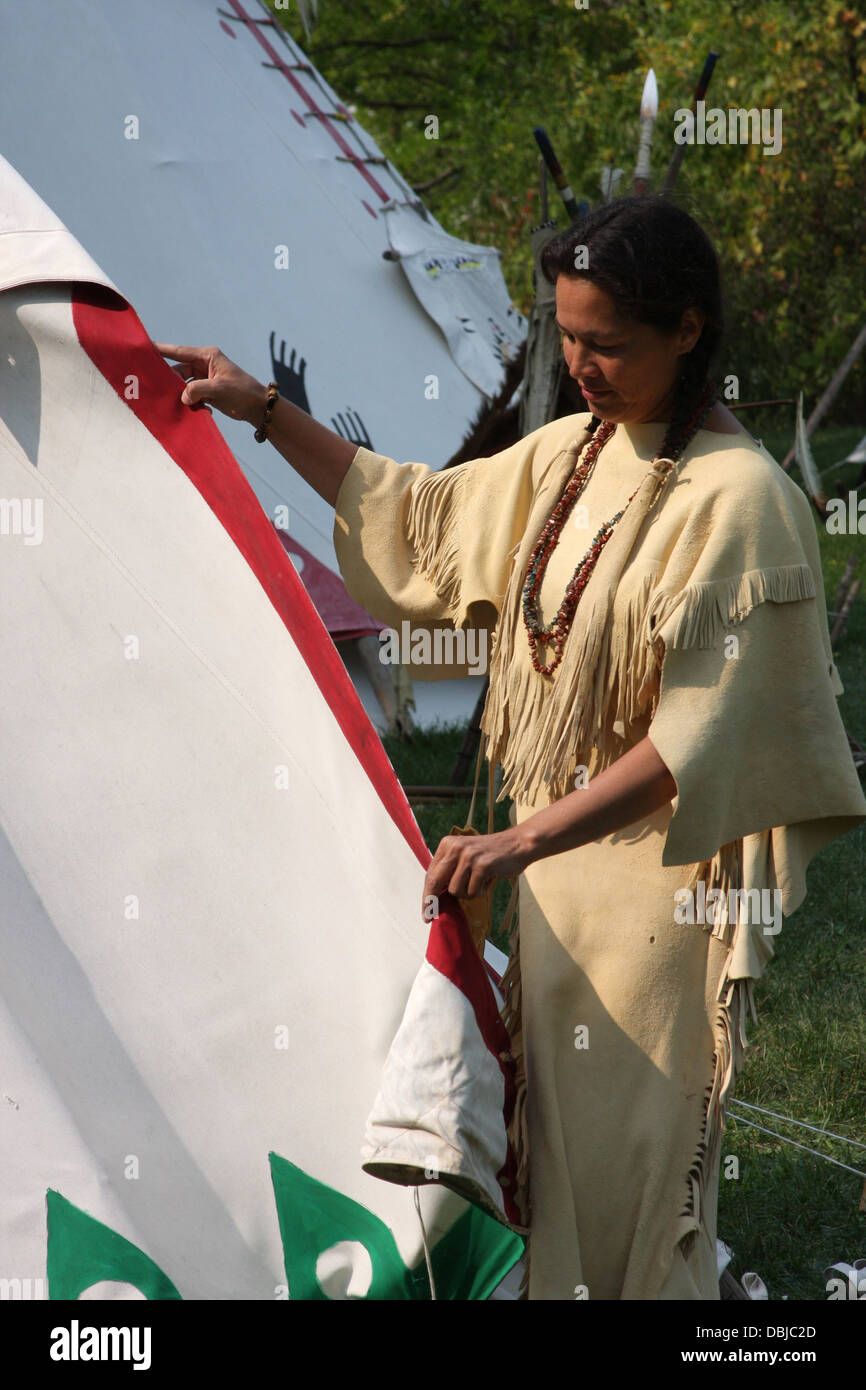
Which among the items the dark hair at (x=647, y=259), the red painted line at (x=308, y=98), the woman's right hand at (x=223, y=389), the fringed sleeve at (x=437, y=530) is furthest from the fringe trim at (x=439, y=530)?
the red painted line at (x=308, y=98)

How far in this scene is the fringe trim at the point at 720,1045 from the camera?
172 cm

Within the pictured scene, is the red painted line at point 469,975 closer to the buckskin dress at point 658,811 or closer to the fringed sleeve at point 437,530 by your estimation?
the buckskin dress at point 658,811

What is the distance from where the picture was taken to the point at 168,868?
6.20 ft

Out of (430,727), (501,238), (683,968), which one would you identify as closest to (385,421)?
(430,727)

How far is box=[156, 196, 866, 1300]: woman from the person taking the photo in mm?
1598

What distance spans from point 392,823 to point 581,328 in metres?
0.63

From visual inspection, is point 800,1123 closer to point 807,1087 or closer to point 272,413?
point 807,1087

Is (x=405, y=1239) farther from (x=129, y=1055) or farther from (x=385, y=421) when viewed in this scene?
(x=385, y=421)

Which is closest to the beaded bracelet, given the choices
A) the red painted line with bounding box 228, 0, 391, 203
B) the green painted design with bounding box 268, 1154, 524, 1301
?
the green painted design with bounding box 268, 1154, 524, 1301

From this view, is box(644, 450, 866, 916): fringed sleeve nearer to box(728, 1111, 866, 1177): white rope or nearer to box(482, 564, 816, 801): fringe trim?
box(482, 564, 816, 801): fringe trim

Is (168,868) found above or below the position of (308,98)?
below

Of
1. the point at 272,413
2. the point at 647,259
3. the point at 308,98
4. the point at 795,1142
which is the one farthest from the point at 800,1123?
the point at 308,98

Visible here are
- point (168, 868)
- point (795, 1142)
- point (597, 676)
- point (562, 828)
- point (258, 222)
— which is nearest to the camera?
point (562, 828)

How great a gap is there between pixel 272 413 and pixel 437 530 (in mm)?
259
